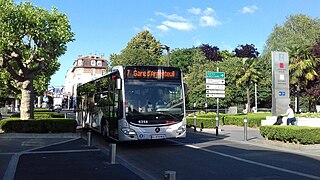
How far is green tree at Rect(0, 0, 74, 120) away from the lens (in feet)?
58.7

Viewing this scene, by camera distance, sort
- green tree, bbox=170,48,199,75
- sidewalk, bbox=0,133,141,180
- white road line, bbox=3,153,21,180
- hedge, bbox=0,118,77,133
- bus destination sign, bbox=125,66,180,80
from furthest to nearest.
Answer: green tree, bbox=170,48,199,75 → hedge, bbox=0,118,77,133 → bus destination sign, bbox=125,66,180,80 → sidewalk, bbox=0,133,141,180 → white road line, bbox=3,153,21,180

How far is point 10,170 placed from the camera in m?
9.78

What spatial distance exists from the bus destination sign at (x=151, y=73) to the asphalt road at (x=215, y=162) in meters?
3.02

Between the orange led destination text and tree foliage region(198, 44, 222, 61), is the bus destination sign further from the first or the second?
tree foliage region(198, 44, 222, 61)

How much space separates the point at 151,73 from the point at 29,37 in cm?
807

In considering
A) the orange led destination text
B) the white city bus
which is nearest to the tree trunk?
the white city bus

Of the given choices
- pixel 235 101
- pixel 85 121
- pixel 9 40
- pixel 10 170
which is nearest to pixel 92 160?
pixel 10 170

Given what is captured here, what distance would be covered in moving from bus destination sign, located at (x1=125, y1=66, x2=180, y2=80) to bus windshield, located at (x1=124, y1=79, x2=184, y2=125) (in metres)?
0.22

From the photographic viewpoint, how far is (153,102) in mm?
14594

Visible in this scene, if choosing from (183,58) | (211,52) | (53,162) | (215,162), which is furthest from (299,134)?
(211,52)

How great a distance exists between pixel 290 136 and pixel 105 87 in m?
8.79

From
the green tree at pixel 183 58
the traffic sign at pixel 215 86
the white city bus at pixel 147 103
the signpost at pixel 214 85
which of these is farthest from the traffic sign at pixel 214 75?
the green tree at pixel 183 58

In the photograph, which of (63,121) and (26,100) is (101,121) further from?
(26,100)

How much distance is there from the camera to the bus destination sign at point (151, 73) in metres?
14.9
